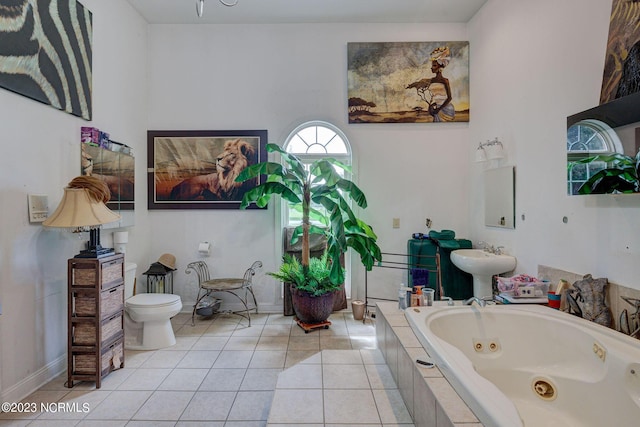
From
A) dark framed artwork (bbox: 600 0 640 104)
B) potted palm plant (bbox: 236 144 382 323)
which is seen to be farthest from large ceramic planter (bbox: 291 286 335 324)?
dark framed artwork (bbox: 600 0 640 104)

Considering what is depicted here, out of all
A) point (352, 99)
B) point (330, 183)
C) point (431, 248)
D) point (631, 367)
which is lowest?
point (631, 367)

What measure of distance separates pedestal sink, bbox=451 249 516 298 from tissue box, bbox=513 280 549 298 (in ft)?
1.40

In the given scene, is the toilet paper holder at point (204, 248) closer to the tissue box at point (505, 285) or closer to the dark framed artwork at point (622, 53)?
the tissue box at point (505, 285)

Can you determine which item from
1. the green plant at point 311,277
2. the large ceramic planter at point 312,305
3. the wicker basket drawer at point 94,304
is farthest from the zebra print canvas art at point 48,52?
the large ceramic planter at point 312,305

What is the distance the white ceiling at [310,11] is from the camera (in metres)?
3.52

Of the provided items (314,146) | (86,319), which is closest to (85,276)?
(86,319)

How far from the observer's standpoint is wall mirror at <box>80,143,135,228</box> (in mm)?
2803

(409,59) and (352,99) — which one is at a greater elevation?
(409,59)

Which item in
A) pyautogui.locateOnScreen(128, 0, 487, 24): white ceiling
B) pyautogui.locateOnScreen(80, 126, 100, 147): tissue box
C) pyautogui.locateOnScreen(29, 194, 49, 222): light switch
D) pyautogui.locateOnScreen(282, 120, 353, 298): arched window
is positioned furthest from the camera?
pyautogui.locateOnScreen(282, 120, 353, 298): arched window

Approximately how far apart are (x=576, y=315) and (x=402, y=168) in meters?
2.30

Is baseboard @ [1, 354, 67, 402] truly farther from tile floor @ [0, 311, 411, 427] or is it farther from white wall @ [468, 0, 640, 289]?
white wall @ [468, 0, 640, 289]

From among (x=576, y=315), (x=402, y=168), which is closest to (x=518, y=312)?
(x=576, y=315)

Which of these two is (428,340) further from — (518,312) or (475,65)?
(475,65)

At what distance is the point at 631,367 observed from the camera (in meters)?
1.55
